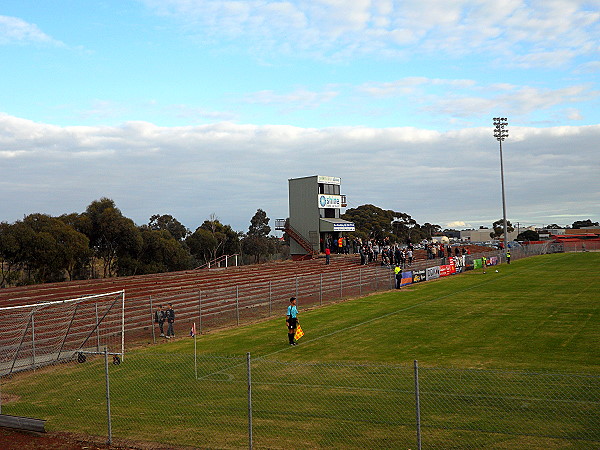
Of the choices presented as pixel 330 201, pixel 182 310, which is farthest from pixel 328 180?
pixel 182 310

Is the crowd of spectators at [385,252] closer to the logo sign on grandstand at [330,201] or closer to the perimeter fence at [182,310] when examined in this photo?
the perimeter fence at [182,310]

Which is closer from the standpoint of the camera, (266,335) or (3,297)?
(266,335)

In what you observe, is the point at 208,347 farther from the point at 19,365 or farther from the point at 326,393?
the point at 326,393

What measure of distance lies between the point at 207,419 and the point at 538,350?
1170cm

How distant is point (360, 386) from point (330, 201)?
174 feet

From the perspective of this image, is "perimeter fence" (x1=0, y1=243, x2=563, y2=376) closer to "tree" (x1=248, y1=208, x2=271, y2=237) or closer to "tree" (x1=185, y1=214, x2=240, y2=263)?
"tree" (x1=185, y1=214, x2=240, y2=263)

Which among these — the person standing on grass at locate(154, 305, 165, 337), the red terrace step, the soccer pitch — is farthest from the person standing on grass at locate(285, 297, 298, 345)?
the red terrace step

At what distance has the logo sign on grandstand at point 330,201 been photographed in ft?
215

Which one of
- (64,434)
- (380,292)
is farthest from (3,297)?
(380,292)

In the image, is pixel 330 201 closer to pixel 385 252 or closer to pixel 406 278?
pixel 385 252

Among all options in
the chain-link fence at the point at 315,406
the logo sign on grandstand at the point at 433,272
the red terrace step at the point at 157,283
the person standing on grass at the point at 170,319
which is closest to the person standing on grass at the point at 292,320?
the chain-link fence at the point at 315,406

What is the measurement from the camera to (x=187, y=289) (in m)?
34.6

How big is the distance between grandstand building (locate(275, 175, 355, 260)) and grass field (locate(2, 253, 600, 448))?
3733cm

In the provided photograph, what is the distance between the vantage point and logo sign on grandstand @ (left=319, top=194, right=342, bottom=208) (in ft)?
215
